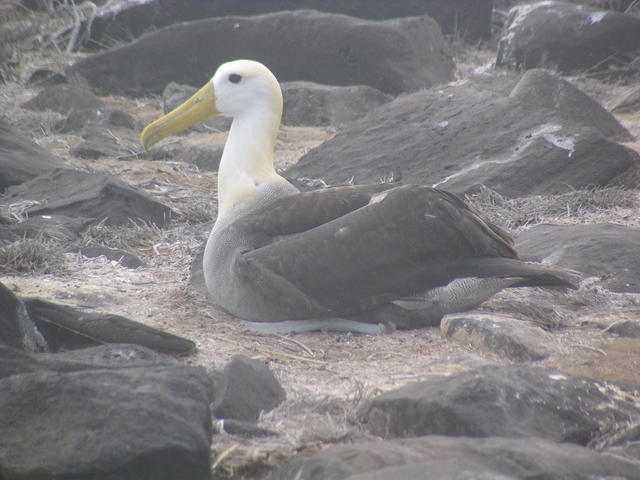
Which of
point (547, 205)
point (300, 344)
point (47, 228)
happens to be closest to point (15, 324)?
point (300, 344)

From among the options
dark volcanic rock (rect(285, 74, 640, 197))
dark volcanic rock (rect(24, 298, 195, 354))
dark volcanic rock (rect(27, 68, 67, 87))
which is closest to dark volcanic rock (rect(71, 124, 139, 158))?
dark volcanic rock (rect(285, 74, 640, 197))

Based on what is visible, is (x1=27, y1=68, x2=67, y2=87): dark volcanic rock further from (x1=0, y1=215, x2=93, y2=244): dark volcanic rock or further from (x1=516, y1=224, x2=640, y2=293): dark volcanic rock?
(x1=516, y1=224, x2=640, y2=293): dark volcanic rock

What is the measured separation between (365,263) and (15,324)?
4.99 ft

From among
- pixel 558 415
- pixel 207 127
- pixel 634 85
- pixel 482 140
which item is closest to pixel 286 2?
pixel 207 127

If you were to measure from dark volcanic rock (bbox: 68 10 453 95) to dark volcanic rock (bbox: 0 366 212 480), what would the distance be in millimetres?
8333

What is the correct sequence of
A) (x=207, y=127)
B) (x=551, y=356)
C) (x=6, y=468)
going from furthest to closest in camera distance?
(x=207, y=127)
(x=551, y=356)
(x=6, y=468)

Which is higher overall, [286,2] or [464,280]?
[286,2]

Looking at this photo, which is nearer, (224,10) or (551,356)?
(551,356)

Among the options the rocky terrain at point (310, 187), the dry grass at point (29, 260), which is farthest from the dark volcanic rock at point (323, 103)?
the dry grass at point (29, 260)

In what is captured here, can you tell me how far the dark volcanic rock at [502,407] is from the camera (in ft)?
7.93

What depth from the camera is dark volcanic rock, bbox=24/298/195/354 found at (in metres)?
3.29

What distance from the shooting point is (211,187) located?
6973mm

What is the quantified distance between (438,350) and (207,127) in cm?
605

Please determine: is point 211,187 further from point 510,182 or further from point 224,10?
point 224,10
